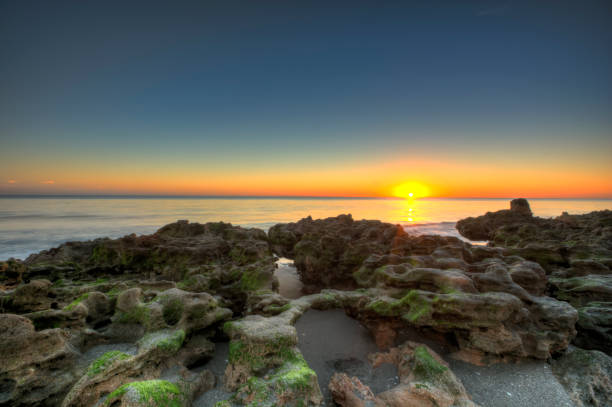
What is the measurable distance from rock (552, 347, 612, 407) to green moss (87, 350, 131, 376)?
9.85 m

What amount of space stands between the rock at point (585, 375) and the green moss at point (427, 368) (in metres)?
2.90

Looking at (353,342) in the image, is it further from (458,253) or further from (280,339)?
(458,253)

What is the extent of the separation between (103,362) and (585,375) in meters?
10.9

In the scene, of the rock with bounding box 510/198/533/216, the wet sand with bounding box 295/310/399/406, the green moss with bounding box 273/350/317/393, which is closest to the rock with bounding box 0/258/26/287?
the wet sand with bounding box 295/310/399/406

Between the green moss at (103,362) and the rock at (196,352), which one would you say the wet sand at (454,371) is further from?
the green moss at (103,362)

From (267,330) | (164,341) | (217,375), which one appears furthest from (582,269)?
(164,341)

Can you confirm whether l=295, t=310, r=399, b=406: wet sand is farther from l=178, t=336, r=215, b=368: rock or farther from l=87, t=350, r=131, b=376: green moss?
l=87, t=350, r=131, b=376: green moss

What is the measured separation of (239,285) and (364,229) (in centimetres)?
1058

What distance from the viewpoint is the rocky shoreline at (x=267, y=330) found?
492cm

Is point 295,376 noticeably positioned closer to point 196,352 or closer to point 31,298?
point 196,352

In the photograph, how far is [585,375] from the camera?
19.9 ft

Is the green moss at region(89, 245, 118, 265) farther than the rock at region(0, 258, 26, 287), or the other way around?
the green moss at region(89, 245, 118, 265)

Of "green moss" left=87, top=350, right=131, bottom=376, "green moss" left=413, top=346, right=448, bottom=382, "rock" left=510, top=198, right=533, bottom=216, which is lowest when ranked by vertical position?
"green moss" left=413, top=346, right=448, bottom=382

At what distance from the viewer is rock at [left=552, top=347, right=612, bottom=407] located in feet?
18.4
